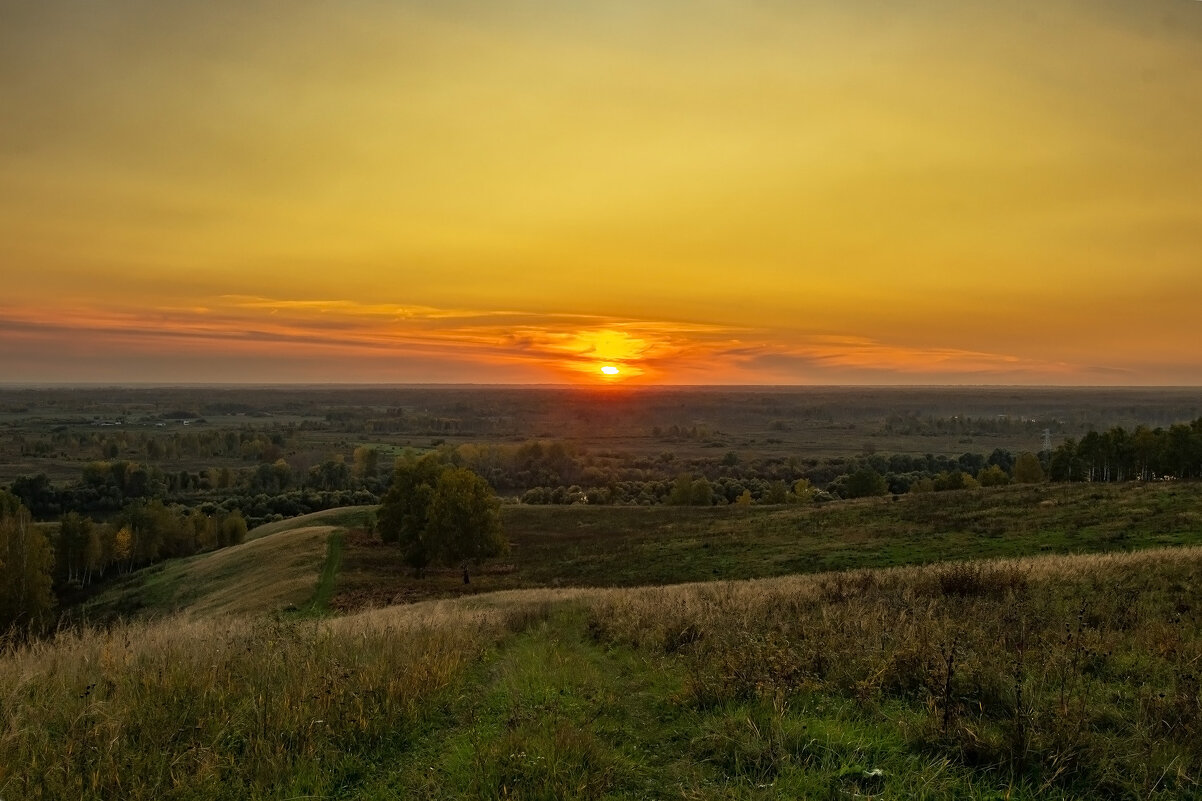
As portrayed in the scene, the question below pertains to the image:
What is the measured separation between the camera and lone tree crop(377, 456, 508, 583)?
4509cm

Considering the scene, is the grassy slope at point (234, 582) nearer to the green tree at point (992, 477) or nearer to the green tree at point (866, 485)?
the green tree at point (866, 485)

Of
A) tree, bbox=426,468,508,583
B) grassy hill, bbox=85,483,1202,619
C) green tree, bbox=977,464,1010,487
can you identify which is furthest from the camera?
green tree, bbox=977,464,1010,487

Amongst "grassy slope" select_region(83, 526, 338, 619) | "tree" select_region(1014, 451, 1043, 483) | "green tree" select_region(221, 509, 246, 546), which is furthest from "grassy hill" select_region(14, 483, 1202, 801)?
"tree" select_region(1014, 451, 1043, 483)

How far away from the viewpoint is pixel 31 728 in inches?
235

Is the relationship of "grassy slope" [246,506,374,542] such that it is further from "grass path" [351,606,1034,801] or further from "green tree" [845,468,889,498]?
"grass path" [351,606,1034,801]

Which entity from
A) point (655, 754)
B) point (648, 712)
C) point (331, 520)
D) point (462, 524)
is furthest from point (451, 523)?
point (655, 754)

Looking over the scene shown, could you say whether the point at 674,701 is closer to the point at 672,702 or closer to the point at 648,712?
the point at 672,702

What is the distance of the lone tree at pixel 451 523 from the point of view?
4509 centimetres

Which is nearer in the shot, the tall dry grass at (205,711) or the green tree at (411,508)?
the tall dry grass at (205,711)

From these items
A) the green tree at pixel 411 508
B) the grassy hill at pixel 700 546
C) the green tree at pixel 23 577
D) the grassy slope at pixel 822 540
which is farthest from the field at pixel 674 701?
the green tree at pixel 23 577

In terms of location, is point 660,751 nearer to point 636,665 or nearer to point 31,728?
point 636,665

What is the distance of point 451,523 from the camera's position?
45281 millimetres

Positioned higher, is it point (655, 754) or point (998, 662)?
point (998, 662)

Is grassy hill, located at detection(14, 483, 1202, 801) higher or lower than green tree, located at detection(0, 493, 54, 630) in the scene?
higher
